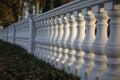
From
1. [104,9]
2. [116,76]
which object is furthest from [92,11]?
[116,76]

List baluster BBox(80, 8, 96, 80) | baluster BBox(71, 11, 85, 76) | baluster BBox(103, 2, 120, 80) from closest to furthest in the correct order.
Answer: baluster BBox(103, 2, 120, 80), baluster BBox(80, 8, 96, 80), baluster BBox(71, 11, 85, 76)

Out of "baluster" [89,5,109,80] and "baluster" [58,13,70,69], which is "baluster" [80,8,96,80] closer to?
"baluster" [89,5,109,80]

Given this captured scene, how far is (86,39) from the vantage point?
4.86 m

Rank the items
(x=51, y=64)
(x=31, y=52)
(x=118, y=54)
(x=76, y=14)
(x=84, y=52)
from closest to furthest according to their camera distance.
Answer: (x=118, y=54)
(x=84, y=52)
(x=76, y=14)
(x=51, y=64)
(x=31, y=52)

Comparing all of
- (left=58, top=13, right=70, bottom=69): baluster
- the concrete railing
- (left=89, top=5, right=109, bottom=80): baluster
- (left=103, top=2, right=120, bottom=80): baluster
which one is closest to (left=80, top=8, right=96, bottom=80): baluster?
the concrete railing

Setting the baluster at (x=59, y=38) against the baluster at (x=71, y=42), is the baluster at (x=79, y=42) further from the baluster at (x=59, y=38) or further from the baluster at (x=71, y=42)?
the baluster at (x=59, y=38)

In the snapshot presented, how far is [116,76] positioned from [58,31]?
3232 millimetres

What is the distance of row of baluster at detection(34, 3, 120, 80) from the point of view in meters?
3.93

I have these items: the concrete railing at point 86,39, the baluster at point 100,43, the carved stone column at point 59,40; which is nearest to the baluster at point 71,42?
the concrete railing at point 86,39

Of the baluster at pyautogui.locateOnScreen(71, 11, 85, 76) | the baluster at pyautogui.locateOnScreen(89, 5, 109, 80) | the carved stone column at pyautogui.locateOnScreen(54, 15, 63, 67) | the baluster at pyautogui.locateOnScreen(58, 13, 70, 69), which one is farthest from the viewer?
the carved stone column at pyautogui.locateOnScreen(54, 15, 63, 67)

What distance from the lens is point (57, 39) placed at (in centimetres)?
695

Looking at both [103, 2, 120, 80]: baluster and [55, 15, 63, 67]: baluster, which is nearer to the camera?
[103, 2, 120, 80]: baluster

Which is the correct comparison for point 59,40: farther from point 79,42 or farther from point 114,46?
point 114,46

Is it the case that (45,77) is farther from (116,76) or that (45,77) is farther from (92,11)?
(116,76)
